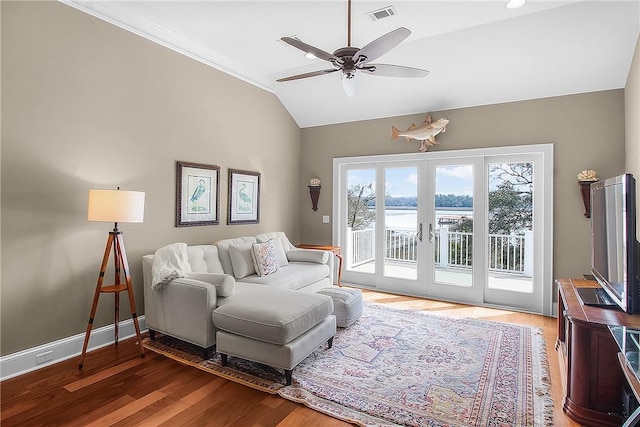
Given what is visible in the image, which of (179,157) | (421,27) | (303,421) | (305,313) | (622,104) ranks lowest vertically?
(303,421)

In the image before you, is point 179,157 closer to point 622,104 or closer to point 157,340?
point 157,340

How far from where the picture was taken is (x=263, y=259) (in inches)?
160

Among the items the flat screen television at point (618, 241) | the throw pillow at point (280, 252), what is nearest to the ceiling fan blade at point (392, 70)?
the flat screen television at point (618, 241)

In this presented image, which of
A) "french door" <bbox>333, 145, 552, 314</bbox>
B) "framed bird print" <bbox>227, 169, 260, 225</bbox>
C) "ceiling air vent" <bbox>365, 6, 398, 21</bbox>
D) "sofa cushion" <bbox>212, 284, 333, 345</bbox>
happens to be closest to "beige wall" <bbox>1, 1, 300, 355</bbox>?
"framed bird print" <bbox>227, 169, 260, 225</bbox>

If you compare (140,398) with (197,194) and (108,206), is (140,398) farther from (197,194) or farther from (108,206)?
(197,194)

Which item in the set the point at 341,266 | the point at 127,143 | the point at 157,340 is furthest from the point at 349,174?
the point at 157,340

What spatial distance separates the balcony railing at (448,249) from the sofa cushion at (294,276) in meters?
1.03

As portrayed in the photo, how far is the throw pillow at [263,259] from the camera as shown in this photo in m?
4.02

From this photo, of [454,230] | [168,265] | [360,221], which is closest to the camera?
[168,265]

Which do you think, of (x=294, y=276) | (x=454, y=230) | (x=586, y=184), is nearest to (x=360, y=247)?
(x=454, y=230)

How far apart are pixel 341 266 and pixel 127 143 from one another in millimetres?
3389

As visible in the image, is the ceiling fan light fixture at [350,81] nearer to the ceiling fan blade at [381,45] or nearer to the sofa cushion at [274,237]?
the ceiling fan blade at [381,45]

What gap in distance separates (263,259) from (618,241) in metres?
3.27

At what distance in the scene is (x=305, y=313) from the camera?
8.84 feet
